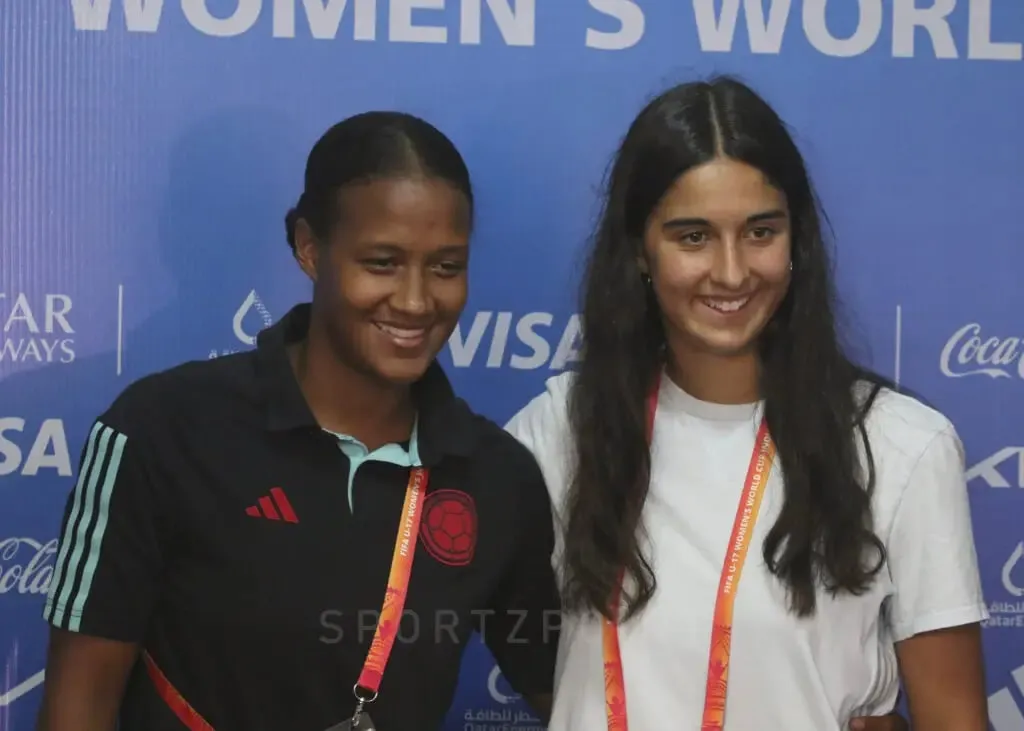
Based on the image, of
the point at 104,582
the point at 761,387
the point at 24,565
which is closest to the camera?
the point at 104,582

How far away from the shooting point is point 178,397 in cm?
150

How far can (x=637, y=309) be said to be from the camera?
5.80 feet

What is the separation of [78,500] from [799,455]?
1.02 m

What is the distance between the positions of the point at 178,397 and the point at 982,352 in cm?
159

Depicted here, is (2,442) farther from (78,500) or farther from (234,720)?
(234,720)

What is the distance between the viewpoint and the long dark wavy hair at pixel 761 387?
1.59 m

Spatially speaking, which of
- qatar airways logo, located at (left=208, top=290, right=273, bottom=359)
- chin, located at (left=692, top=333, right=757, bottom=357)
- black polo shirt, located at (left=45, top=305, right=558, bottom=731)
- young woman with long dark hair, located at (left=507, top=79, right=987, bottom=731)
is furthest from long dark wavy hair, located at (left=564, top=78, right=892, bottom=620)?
qatar airways logo, located at (left=208, top=290, right=273, bottom=359)

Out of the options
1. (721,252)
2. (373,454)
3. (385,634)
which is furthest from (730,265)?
(385,634)

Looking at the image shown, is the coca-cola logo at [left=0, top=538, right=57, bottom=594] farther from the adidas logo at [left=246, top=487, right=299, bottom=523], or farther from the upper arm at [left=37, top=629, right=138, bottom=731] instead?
the adidas logo at [left=246, top=487, right=299, bottom=523]

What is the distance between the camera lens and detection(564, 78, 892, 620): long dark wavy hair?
159cm

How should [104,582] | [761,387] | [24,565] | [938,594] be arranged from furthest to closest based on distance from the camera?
[24,565]
[761,387]
[938,594]
[104,582]

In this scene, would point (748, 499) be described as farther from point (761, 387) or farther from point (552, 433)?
point (552, 433)

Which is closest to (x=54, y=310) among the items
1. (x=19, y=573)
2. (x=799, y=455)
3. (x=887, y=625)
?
(x=19, y=573)

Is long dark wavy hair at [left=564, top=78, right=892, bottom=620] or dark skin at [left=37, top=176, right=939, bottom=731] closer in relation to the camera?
dark skin at [left=37, top=176, right=939, bottom=731]
